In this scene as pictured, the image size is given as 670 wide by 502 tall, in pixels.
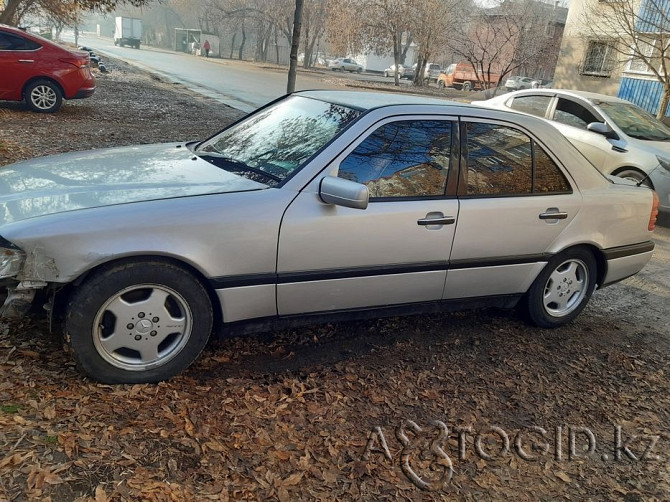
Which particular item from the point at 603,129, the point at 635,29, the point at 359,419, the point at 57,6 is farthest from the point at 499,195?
the point at 57,6

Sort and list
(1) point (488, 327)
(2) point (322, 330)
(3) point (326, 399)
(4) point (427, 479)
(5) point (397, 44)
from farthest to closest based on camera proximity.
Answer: (5) point (397, 44)
(1) point (488, 327)
(2) point (322, 330)
(3) point (326, 399)
(4) point (427, 479)

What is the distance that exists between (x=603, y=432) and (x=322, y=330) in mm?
1875

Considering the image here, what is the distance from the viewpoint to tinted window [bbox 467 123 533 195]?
3.93m

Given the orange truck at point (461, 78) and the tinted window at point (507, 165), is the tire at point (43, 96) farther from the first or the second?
the orange truck at point (461, 78)

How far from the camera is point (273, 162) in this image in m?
3.67

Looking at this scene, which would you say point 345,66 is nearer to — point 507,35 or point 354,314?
point 507,35

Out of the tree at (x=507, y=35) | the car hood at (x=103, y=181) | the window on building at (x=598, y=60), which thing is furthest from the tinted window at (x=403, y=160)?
the window on building at (x=598, y=60)

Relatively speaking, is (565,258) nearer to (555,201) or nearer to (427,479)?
(555,201)

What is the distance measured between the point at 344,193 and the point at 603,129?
6.51 meters

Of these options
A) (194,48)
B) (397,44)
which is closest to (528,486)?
(397,44)

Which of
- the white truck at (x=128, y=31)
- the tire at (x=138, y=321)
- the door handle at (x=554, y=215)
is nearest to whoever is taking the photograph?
the tire at (x=138, y=321)

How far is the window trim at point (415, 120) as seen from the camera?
353 centimetres

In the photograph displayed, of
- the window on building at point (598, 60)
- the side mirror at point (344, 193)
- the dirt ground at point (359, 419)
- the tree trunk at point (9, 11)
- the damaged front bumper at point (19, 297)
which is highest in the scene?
the window on building at point (598, 60)

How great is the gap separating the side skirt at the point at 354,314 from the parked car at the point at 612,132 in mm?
4963
